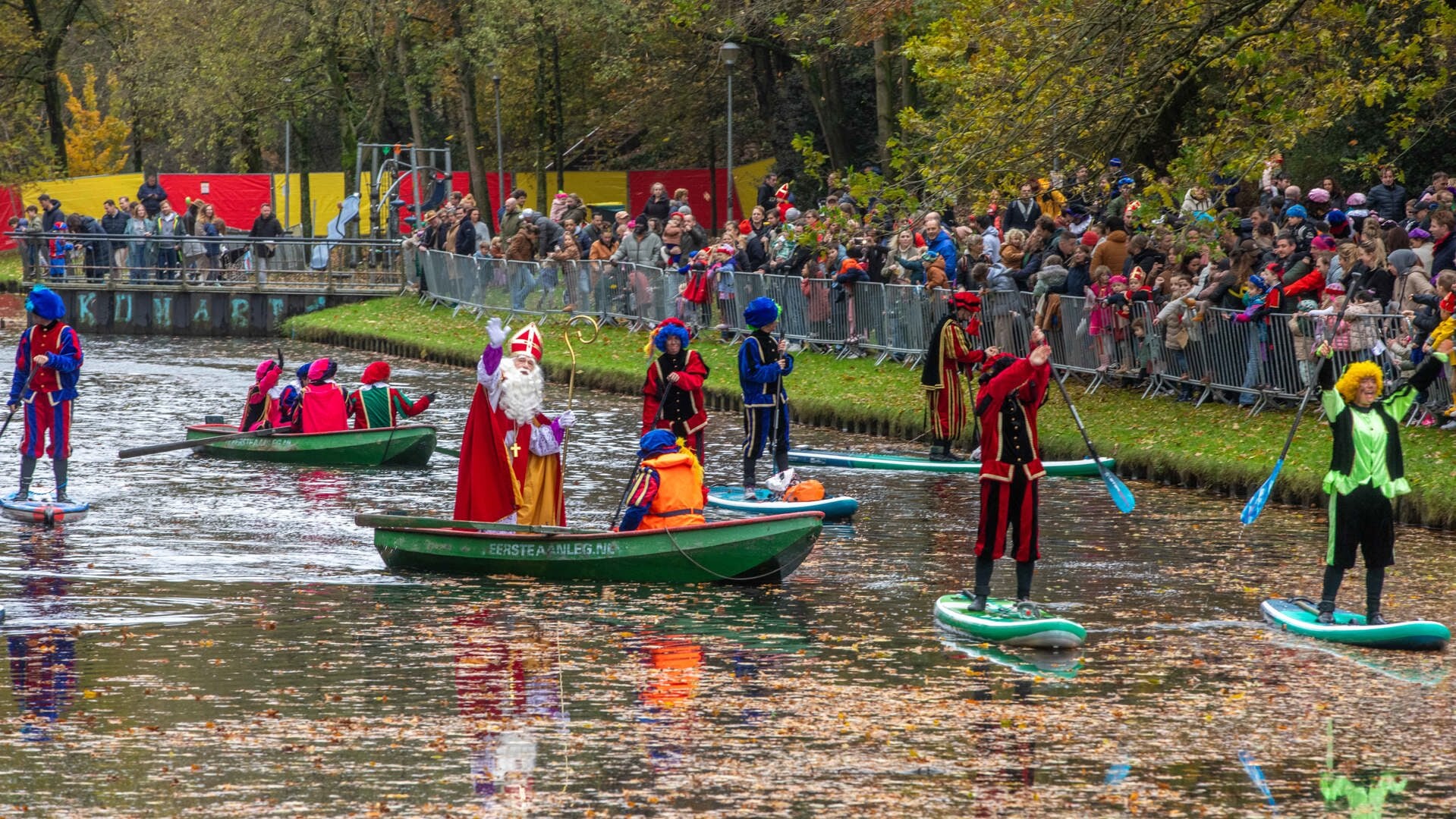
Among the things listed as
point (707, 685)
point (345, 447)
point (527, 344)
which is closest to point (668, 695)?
point (707, 685)

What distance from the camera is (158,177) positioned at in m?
53.2

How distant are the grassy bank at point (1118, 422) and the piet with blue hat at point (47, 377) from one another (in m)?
10.3

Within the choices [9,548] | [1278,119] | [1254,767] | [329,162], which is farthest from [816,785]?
[329,162]

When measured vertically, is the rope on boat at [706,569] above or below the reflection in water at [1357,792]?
above

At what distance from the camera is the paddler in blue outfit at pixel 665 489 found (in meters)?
14.1

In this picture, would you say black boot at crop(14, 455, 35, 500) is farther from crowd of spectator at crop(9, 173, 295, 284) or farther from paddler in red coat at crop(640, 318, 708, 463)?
crowd of spectator at crop(9, 173, 295, 284)

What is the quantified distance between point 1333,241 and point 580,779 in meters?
14.3

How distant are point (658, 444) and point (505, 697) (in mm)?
3366

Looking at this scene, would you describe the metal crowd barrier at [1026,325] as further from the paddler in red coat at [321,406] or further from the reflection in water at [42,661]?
the reflection in water at [42,661]

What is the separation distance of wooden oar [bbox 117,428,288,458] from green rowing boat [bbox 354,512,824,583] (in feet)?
21.4

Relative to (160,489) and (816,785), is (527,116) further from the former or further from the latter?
(816,785)

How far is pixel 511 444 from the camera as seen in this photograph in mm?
15109

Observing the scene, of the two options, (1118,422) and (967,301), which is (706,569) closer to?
(967,301)

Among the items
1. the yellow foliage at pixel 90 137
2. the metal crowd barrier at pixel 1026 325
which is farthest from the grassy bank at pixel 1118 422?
the yellow foliage at pixel 90 137
